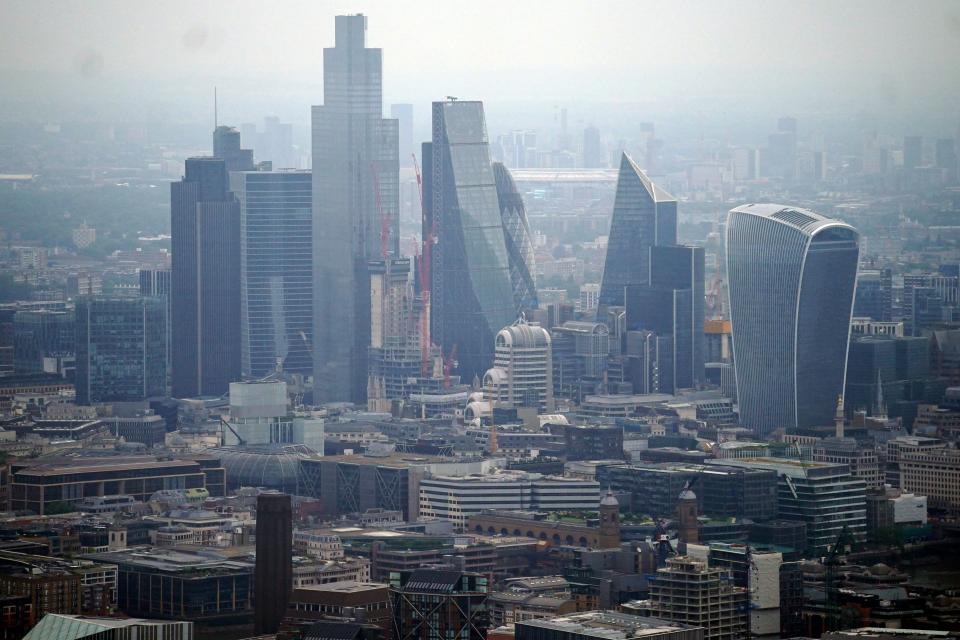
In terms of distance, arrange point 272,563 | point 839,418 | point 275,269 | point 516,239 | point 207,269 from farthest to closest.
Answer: point 516,239
point 275,269
point 207,269
point 839,418
point 272,563

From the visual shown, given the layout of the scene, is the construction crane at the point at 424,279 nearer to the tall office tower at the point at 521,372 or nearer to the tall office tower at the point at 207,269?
the tall office tower at the point at 521,372

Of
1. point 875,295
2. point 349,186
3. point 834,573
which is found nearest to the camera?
point 834,573

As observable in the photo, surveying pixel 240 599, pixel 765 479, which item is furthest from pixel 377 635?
pixel 765 479

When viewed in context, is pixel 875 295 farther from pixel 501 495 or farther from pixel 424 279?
pixel 501 495

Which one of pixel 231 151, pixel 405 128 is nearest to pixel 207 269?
pixel 231 151

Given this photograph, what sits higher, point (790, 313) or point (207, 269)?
point (207, 269)

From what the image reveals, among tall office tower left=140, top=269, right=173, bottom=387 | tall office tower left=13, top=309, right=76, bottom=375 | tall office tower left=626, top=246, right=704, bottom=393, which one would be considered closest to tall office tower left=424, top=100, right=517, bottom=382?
tall office tower left=626, top=246, right=704, bottom=393

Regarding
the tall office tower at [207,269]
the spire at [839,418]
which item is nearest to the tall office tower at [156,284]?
the tall office tower at [207,269]
